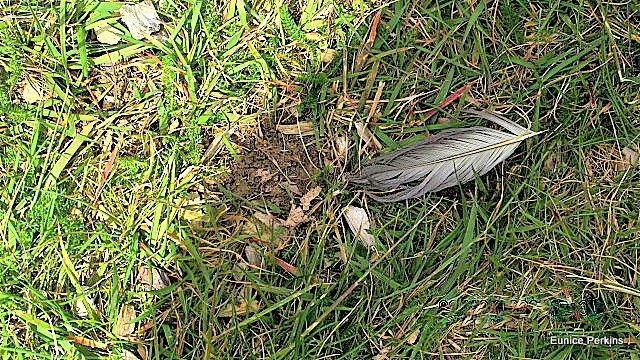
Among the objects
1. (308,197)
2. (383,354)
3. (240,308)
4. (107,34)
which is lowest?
(383,354)

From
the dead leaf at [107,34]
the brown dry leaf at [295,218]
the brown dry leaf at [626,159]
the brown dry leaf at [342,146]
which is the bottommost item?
the brown dry leaf at [626,159]

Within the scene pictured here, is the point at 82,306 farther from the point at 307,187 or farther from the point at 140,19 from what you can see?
the point at 140,19

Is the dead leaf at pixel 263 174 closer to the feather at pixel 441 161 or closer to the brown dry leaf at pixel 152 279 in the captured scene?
the feather at pixel 441 161

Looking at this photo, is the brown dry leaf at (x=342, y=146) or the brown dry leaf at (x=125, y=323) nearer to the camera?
the brown dry leaf at (x=125, y=323)

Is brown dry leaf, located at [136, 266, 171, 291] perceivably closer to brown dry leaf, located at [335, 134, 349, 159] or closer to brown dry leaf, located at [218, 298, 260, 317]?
brown dry leaf, located at [218, 298, 260, 317]

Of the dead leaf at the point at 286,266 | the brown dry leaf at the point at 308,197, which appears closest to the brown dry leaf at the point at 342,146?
the brown dry leaf at the point at 308,197

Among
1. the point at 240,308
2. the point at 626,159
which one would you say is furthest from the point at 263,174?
the point at 626,159
